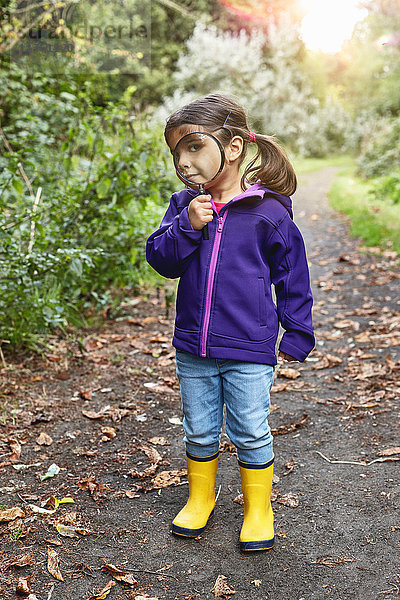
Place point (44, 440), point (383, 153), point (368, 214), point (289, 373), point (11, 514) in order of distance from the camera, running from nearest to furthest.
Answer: point (11, 514)
point (44, 440)
point (289, 373)
point (368, 214)
point (383, 153)

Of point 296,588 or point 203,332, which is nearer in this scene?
point 296,588

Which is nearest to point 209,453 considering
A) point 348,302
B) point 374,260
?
point 348,302

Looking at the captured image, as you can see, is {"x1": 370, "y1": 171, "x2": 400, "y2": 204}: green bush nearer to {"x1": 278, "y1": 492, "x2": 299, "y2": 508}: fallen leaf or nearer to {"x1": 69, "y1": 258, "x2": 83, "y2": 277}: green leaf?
{"x1": 69, "y1": 258, "x2": 83, "y2": 277}: green leaf

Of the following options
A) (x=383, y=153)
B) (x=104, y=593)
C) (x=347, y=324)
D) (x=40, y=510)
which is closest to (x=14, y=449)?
(x=40, y=510)

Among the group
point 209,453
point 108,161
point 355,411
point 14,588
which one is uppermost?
point 108,161

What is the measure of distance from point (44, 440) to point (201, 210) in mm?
1767

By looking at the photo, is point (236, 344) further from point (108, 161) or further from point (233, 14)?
point (233, 14)

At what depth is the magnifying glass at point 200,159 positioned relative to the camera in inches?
86.4

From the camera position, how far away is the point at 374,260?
7258 millimetres

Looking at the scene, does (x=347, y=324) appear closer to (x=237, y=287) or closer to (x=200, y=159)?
(x=237, y=287)

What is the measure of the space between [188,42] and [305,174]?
6.59m

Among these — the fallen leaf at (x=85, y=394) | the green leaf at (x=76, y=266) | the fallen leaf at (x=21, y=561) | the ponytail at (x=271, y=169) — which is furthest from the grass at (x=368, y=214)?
the fallen leaf at (x=21, y=561)

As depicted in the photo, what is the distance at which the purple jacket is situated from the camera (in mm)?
2244

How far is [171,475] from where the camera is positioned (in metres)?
2.94
